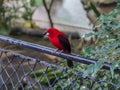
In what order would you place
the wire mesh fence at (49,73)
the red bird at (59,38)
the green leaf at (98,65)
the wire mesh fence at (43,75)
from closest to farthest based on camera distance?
the green leaf at (98,65) < the wire mesh fence at (49,73) < the wire mesh fence at (43,75) < the red bird at (59,38)

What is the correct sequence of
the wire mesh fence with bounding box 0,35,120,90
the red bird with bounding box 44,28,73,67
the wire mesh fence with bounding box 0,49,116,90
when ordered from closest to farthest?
the wire mesh fence with bounding box 0,35,120,90 → the wire mesh fence with bounding box 0,49,116,90 → the red bird with bounding box 44,28,73,67

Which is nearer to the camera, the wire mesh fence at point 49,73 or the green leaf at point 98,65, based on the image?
the green leaf at point 98,65

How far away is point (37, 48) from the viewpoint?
1.67 meters

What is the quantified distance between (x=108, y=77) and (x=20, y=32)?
16.3 ft

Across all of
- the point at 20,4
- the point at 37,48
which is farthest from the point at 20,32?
the point at 37,48

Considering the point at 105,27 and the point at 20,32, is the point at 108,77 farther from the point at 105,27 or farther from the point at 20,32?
the point at 20,32

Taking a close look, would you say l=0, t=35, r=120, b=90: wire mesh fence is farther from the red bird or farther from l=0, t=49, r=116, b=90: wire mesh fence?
the red bird

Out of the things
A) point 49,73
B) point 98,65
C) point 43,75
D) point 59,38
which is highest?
point 98,65

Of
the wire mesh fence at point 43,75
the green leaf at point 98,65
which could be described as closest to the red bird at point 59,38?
the wire mesh fence at point 43,75

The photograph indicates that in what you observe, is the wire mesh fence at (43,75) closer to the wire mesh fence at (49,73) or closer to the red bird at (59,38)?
the wire mesh fence at (49,73)

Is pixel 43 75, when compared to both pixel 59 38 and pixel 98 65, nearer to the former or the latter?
pixel 59 38

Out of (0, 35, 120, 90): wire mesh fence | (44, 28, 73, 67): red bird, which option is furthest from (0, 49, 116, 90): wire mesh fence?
(44, 28, 73, 67): red bird

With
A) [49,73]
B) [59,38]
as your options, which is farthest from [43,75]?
[49,73]

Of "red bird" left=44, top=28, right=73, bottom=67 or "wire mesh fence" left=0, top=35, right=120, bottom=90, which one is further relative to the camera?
"red bird" left=44, top=28, right=73, bottom=67
